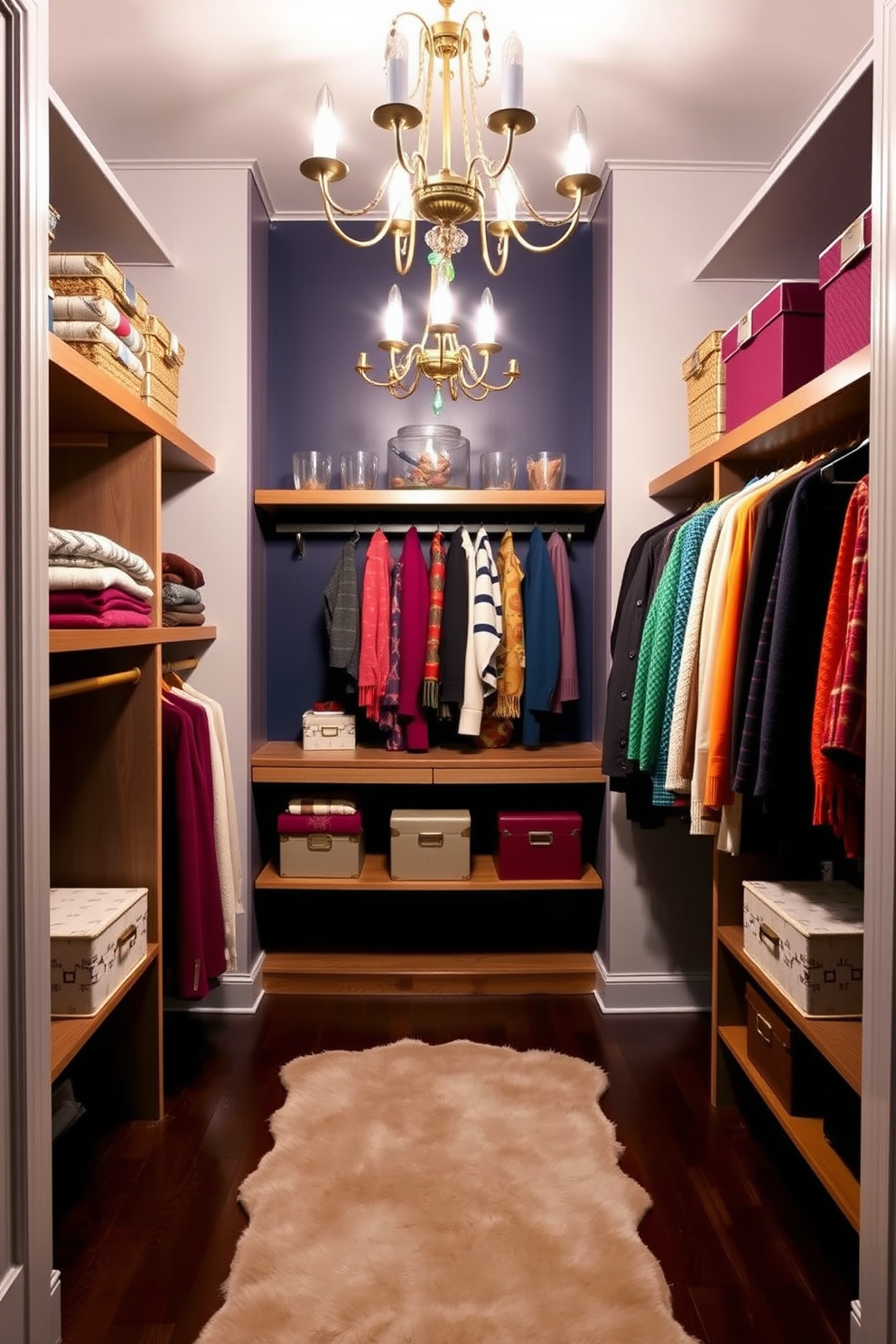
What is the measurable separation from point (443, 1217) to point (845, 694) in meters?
1.38

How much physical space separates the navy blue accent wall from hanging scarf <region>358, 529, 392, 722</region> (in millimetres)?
254

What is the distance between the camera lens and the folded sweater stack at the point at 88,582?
196 centimetres

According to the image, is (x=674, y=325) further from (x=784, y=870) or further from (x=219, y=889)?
(x=219, y=889)

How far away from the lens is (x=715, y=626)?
2107mm

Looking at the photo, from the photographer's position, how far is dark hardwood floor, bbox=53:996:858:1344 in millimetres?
1796

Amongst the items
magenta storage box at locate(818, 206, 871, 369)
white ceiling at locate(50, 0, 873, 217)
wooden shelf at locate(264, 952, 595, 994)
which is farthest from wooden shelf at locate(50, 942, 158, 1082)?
white ceiling at locate(50, 0, 873, 217)

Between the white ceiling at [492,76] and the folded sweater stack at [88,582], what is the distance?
1.40 metres

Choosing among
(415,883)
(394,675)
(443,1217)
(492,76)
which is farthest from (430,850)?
(492,76)

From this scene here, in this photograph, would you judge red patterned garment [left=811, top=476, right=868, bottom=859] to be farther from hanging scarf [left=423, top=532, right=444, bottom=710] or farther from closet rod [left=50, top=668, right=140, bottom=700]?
hanging scarf [left=423, top=532, right=444, bottom=710]

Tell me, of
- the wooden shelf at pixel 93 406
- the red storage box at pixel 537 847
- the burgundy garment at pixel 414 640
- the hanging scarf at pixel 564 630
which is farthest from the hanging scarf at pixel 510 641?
the wooden shelf at pixel 93 406

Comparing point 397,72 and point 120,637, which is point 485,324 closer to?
point 397,72

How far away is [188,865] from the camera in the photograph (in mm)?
2646

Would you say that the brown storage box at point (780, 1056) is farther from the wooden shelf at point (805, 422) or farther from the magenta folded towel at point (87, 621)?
the magenta folded towel at point (87, 621)

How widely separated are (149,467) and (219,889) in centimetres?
122
